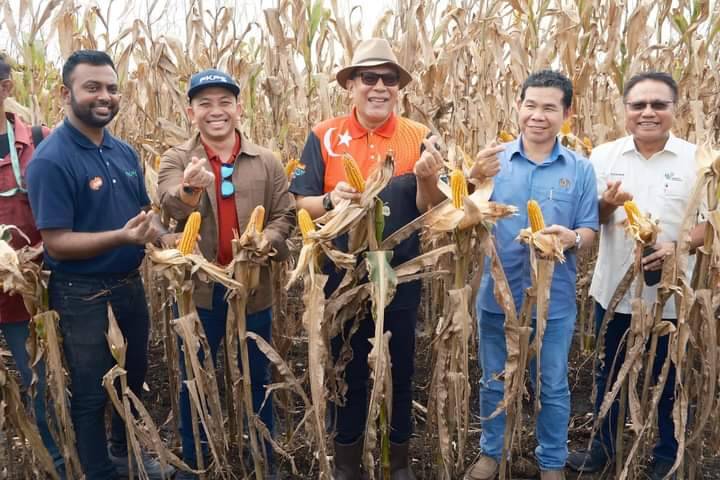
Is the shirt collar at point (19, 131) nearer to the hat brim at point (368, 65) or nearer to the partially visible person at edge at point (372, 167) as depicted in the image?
the partially visible person at edge at point (372, 167)

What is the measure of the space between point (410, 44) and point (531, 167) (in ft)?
6.52

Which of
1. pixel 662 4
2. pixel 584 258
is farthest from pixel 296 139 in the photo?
pixel 662 4

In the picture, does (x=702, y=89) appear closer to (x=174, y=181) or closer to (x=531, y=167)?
(x=531, y=167)

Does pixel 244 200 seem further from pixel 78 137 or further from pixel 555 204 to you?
pixel 555 204

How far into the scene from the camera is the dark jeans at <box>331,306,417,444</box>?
3.14 metres

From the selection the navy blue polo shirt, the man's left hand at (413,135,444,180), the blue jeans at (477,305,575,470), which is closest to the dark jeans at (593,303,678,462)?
the blue jeans at (477,305,575,470)

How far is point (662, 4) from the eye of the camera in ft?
16.1

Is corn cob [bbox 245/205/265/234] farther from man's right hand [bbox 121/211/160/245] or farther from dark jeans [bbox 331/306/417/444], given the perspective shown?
dark jeans [bbox 331/306/417/444]

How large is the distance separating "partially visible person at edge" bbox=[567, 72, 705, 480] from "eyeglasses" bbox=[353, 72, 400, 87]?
3.91ft

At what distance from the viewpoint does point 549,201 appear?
3012 millimetres

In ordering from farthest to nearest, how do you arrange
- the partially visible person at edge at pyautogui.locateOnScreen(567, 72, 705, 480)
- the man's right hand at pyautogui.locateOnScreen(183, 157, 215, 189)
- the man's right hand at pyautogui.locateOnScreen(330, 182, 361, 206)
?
1. the partially visible person at edge at pyautogui.locateOnScreen(567, 72, 705, 480)
2. the man's right hand at pyautogui.locateOnScreen(183, 157, 215, 189)
3. the man's right hand at pyautogui.locateOnScreen(330, 182, 361, 206)

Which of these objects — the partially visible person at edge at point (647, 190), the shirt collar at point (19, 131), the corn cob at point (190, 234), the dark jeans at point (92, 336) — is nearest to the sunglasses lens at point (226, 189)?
the corn cob at point (190, 234)

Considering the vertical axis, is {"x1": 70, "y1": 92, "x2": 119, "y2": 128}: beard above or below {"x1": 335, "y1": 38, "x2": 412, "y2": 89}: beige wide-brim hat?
below

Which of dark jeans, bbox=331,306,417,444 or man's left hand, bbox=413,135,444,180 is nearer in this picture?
man's left hand, bbox=413,135,444,180
